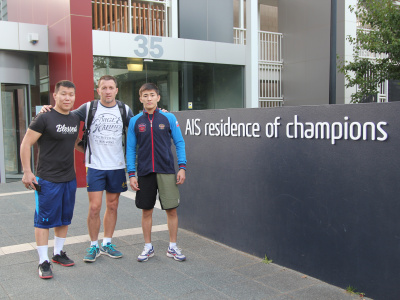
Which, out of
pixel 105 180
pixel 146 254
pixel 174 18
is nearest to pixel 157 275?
pixel 146 254

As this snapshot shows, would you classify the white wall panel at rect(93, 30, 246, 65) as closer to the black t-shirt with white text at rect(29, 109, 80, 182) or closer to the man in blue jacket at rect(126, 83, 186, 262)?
the man in blue jacket at rect(126, 83, 186, 262)

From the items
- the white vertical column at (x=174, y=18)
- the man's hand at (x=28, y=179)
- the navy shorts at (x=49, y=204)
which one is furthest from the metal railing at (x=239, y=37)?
the man's hand at (x=28, y=179)

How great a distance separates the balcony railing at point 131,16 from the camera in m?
12.0

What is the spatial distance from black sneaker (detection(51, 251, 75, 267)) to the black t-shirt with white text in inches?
34.1

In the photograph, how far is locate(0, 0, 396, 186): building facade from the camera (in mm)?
10125

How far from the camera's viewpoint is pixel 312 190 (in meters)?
4.11

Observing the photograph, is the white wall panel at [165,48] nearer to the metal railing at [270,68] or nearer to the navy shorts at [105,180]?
the metal railing at [270,68]

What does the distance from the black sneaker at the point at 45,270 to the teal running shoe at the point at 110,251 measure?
765 millimetres

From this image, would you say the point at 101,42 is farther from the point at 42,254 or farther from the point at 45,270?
the point at 45,270

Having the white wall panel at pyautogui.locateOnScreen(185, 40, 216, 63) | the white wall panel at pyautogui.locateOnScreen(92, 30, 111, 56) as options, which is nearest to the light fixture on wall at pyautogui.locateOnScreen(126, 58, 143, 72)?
the white wall panel at pyautogui.locateOnScreen(92, 30, 111, 56)

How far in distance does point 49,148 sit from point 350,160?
113 inches

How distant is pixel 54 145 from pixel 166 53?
8.64m

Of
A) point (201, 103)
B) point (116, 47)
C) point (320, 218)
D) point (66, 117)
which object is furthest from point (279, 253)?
point (201, 103)

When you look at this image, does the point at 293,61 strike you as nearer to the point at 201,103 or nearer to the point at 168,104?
the point at 201,103
